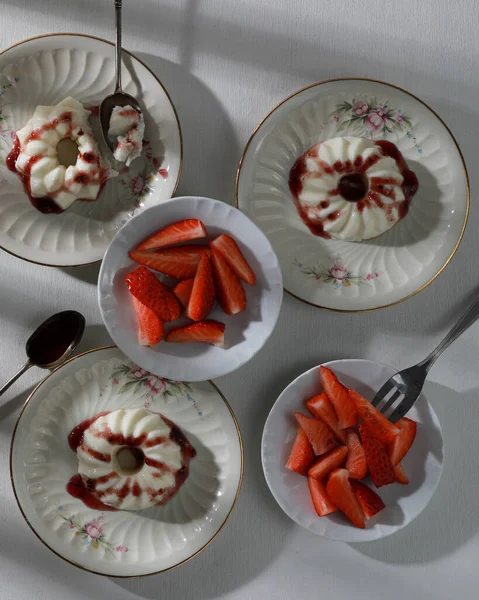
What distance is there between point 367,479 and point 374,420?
142 mm

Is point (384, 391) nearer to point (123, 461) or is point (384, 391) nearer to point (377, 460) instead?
point (377, 460)

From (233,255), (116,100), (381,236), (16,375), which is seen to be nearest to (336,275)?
(381,236)

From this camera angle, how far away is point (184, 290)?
3.82 ft

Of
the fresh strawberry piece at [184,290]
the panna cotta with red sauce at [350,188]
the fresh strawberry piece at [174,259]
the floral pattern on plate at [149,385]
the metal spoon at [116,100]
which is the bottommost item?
the floral pattern on plate at [149,385]

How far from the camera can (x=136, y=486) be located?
1.21 meters

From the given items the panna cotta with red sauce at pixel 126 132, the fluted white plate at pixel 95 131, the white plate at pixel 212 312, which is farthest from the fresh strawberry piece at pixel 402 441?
the panna cotta with red sauce at pixel 126 132

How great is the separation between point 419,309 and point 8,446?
951mm

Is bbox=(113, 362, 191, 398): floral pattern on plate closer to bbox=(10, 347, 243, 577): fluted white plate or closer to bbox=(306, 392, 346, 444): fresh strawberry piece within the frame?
bbox=(10, 347, 243, 577): fluted white plate

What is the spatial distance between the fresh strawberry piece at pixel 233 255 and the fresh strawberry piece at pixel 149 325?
180 mm

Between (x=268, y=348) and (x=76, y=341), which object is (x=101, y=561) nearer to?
(x=76, y=341)

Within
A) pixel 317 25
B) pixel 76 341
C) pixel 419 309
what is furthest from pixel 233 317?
pixel 317 25

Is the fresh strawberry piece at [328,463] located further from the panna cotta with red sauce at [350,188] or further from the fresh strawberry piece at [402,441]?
the panna cotta with red sauce at [350,188]

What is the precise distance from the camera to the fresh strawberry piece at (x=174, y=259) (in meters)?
1.14

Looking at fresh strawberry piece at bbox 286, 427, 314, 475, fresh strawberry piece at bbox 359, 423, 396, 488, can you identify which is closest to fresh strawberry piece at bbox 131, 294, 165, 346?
fresh strawberry piece at bbox 286, 427, 314, 475
